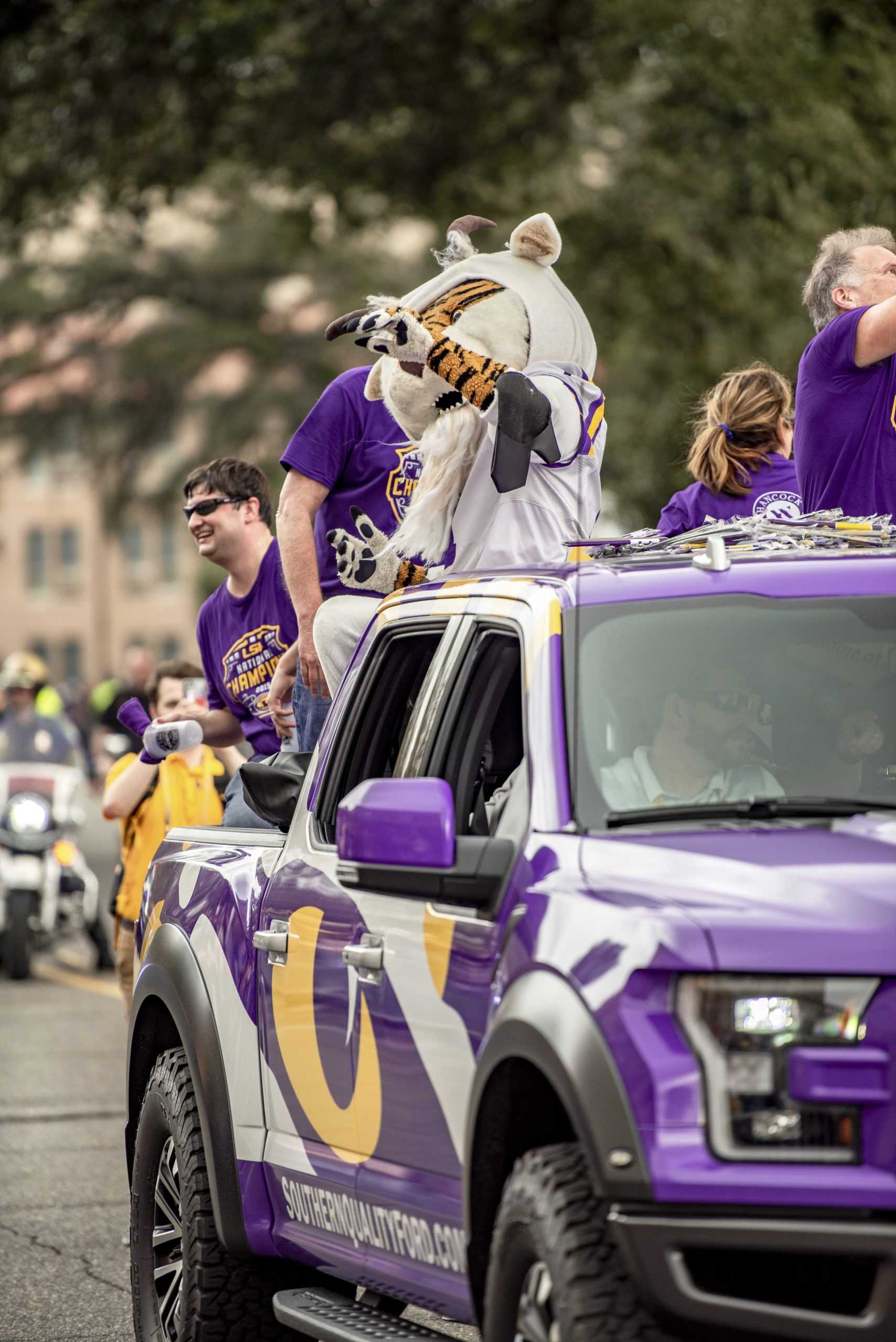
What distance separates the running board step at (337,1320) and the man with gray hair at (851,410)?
2334 mm

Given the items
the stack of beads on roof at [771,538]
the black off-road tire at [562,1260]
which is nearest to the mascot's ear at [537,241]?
the stack of beads on roof at [771,538]

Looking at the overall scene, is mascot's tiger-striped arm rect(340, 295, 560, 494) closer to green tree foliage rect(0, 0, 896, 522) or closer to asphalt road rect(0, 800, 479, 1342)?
asphalt road rect(0, 800, 479, 1342)

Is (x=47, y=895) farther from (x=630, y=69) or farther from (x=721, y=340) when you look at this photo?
(x=630, y=69)

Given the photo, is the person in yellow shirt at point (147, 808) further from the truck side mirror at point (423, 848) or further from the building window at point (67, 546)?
the building window at point (67, 546)

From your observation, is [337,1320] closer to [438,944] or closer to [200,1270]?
[200,1270]

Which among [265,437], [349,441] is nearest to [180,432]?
[265,437]

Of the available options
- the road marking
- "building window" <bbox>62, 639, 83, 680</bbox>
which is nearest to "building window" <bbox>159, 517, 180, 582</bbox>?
"building window" <bbox>62, 639, 83, 680</bbox>

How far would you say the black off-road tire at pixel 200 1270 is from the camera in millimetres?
5301

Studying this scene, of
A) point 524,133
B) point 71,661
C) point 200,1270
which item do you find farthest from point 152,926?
point 71,661

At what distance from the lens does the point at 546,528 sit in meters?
5.85

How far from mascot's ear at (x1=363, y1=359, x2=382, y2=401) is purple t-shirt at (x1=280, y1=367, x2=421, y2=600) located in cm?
25

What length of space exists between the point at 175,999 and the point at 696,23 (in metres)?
14.9

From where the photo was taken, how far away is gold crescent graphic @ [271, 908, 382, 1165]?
4.48 meters

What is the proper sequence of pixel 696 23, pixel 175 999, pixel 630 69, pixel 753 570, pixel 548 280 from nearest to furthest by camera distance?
pixel 753 570 < pixel 175 999 < pixel 548 280 < pixel 696 23 < pixel 630 69
